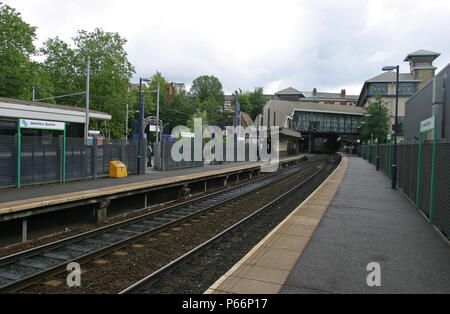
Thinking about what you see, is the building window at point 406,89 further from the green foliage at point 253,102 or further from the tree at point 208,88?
the tree at point 208,88

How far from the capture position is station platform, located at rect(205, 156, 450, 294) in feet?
17.1

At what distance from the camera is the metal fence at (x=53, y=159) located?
40.1 feet

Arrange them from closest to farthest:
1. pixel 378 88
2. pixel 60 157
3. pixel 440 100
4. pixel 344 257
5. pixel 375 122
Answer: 1. pixel 344 257
2. pixel 60 157
3. pixel 440 100
4. pixel 375 122
5. pixel 378 88

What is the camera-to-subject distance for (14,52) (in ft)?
108

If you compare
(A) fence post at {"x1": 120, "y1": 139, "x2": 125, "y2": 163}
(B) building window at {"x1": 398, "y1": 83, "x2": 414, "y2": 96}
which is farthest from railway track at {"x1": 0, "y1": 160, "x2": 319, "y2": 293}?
(B) building window at {"x1": 398, "y1": 83, "x2": 414, "y2": 96}

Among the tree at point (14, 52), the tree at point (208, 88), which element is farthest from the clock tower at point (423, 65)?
the tree at point (14, 52)

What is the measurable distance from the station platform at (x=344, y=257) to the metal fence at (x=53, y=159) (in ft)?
31.1

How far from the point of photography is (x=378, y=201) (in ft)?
45.1

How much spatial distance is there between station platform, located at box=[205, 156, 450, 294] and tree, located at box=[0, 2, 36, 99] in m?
31.4

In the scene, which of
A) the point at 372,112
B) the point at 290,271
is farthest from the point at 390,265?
the point at 372,112

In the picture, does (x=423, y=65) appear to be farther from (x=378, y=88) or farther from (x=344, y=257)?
(x=344, y=257)

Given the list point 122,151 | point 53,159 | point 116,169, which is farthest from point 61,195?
point 122,151

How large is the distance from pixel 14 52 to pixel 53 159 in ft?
81.3

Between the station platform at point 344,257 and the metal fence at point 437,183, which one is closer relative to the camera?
the station platform at point 344,257
